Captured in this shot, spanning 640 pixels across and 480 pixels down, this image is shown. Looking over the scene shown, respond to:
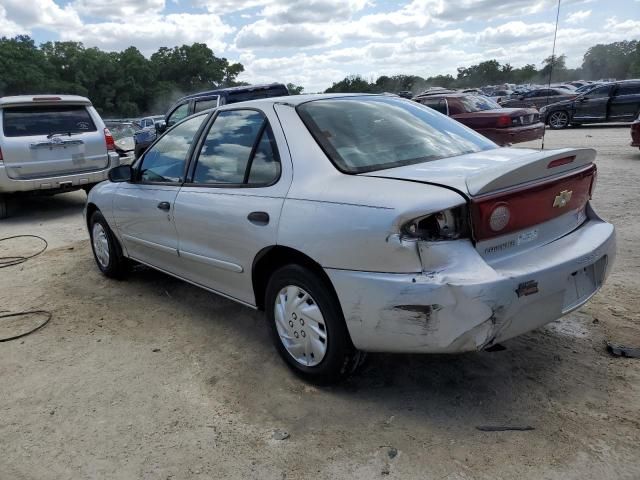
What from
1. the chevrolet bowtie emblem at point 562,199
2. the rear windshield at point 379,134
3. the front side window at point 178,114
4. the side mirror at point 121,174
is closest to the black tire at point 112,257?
the side mirror at point 121,174

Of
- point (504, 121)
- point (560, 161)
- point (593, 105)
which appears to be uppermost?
point (560, 161)

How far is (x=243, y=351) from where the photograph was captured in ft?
11.5

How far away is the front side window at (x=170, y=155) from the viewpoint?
3.90m

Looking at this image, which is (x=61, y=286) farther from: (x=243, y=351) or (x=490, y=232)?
(x=490, y=232)

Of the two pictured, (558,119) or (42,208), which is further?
(558,119)

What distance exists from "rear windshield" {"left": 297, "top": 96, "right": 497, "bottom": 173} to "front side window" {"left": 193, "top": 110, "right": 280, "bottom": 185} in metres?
0.29

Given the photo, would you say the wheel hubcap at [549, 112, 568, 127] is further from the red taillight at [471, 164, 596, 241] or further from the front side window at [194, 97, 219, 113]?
the red taillight at [471, 164, 596, 241]

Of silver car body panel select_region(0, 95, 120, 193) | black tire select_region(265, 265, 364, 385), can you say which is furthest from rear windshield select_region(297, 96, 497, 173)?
silver car body panel select_region(0, 95, 120, 193)

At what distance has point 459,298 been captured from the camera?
226 cm

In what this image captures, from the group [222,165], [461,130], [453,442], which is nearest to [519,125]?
[461,130]

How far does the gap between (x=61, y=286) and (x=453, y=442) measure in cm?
407

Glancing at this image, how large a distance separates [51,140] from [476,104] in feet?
29.9

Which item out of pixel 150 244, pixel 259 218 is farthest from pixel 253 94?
pixel 259 218

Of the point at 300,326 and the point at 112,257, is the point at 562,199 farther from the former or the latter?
the point at 112,257
